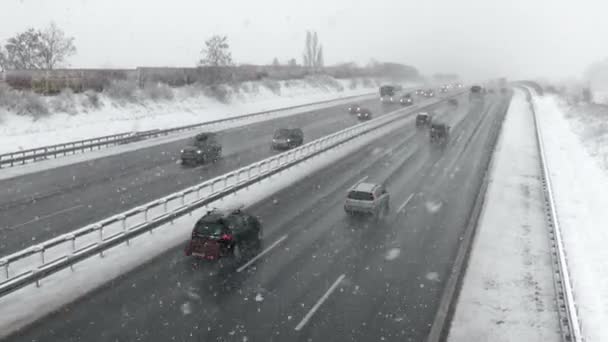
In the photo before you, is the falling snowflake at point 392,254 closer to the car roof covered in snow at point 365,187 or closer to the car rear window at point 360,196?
the car rear window at point 360,196

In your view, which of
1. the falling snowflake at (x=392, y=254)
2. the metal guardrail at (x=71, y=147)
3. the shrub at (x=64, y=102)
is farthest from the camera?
the shrub at (x=64, y=102)

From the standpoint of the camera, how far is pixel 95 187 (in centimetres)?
2848

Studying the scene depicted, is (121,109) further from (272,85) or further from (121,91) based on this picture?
(272,85)

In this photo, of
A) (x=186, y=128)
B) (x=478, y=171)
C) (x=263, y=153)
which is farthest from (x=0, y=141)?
(x=478, y=171)

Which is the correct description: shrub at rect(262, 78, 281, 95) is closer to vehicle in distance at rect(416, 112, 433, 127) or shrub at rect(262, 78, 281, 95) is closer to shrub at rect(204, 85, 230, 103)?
shrub at rect(204, 85, 230, 103)

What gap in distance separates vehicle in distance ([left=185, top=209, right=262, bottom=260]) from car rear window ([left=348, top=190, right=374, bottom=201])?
6164mm

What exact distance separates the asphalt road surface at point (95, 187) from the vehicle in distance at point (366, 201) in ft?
31.1

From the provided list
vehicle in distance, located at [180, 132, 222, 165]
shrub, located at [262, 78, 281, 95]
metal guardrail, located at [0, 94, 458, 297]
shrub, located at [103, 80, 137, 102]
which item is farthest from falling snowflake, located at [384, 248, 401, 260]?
shrub, located at [262, 78, 281, 95]

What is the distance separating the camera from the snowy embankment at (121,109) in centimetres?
4364

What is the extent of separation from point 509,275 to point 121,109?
46311 millimetres

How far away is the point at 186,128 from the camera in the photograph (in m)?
51.4

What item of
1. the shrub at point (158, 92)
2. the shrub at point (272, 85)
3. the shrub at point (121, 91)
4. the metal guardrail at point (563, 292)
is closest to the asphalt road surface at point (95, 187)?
the shrub at point (121, 91)

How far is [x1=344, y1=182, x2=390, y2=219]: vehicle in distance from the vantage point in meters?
23.1

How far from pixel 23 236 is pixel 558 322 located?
58.9 ft
